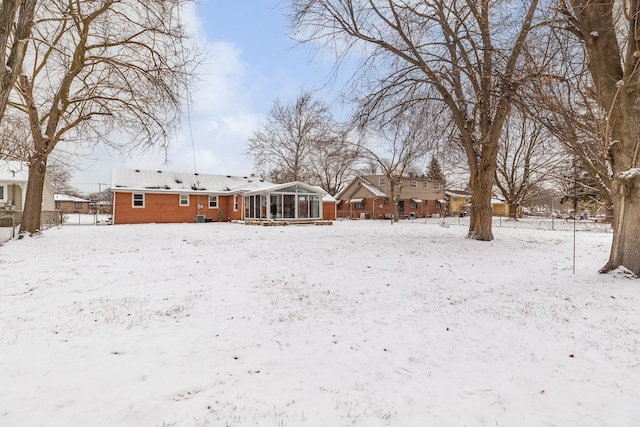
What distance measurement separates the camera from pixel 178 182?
2739 centimetres

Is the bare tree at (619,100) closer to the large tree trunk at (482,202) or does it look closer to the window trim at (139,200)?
the large tree trunk at (482,202)

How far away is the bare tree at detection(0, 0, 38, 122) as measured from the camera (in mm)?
2713

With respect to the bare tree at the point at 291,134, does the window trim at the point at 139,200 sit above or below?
below

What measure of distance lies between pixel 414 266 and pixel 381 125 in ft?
23.8

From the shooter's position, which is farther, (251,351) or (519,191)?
(519,191)

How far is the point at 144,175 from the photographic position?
86.4 feet

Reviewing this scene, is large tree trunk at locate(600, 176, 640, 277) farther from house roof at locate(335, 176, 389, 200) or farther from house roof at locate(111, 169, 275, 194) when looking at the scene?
house roof at locate(335, 176, 389, 200)

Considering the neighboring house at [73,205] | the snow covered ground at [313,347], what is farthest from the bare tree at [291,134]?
the neighboring house at [73,205]

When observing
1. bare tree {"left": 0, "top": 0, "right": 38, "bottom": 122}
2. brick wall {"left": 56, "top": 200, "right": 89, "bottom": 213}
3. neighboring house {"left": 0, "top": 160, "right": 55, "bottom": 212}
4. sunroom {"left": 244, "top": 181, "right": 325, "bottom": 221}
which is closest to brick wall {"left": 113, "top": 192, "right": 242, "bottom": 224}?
sunroom {"left": 244, "top": 181, "right": 325, "bottom": 221}

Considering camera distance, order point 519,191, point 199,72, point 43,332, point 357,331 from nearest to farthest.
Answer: point 43,332 < point 357,331 < point 199,72 < point 519,191

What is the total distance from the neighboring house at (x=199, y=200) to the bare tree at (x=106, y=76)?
35.0ft

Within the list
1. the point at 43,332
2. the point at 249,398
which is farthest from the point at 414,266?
the point at 43,332

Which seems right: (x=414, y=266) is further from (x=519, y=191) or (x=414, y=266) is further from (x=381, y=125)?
(x=519, y=191)

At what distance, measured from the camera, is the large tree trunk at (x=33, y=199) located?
1284 cm
